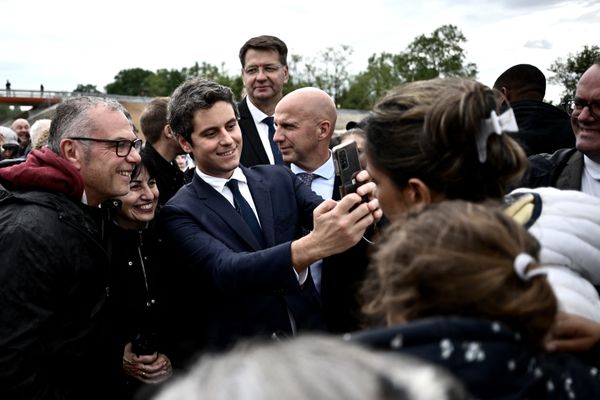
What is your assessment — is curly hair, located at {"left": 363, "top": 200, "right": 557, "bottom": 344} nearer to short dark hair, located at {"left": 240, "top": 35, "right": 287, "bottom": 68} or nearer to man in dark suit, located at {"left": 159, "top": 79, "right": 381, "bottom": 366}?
man in dark suit, located at {"left": 159, "top": 79, "right": 381, "bottom": 366}

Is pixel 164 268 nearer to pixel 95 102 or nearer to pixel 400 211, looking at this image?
→ pixel 95 102

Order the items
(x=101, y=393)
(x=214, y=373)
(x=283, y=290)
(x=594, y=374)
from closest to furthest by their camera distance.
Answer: (x=214, y=373), (x=594, y=374), (x=283, y=290), (x=101, y=393)

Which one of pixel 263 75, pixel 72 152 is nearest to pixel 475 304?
pixel 72 152

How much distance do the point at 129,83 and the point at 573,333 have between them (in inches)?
3887

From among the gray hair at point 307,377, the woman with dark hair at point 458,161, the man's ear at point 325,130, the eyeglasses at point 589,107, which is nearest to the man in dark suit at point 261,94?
the man's ear at point 325,130

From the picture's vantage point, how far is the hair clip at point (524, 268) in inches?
45.4

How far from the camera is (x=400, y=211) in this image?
1925 mm

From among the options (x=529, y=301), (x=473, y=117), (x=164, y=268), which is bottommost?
(x=164, y=268)

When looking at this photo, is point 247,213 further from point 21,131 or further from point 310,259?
point 21,131

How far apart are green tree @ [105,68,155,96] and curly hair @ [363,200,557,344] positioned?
309ft

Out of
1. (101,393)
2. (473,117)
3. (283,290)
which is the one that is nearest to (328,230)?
(283,290)

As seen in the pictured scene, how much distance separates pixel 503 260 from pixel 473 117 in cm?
69

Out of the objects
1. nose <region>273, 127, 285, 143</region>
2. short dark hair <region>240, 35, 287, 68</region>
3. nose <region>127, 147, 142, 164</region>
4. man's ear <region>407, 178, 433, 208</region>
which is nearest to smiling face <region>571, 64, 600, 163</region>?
man's ear <region>407, 178, 433, 208</region>

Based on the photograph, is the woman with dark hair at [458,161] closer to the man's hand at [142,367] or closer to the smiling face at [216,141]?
the smiling face at [216,141]
